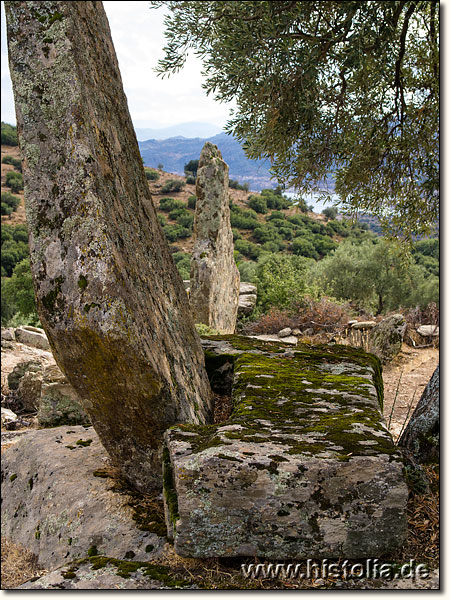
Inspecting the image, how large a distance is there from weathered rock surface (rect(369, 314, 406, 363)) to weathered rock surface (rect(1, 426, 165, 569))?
756 centimetres

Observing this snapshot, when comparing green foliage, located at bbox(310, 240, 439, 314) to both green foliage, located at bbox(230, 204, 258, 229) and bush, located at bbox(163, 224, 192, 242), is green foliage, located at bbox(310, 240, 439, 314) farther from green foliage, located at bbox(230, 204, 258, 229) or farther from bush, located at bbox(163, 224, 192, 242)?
green foliage, located at bbox(230, 204, 258, 229)

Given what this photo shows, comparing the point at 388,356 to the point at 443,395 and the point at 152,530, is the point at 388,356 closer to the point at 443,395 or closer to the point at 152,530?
the point at 443,395

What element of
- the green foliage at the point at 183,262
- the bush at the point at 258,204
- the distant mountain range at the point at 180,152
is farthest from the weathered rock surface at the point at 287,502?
the distant mountain range at the point at 180,152

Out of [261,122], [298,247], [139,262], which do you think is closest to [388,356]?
[261,122]

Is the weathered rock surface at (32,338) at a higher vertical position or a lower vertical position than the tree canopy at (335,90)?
lower

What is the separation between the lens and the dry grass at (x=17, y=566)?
3773 mm

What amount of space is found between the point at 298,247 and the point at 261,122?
3532 centimetres

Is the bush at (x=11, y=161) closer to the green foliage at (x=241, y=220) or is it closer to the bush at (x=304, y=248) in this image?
the green foliage at (x=241, y=220)

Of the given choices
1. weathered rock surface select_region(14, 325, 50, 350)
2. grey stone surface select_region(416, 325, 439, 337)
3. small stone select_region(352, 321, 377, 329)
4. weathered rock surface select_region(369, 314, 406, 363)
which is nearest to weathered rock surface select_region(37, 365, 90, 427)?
weathered rock surface select_region(14, 325, 50, 350)

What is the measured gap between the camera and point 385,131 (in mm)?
7574

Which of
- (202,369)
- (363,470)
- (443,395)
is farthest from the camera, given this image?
(202,369)

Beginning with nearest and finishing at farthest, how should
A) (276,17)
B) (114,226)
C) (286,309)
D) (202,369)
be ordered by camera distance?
(114,226) < (202,369) < (276,17) < (286,309)

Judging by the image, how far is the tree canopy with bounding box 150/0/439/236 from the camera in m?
5.64

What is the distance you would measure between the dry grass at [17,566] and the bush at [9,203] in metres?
51.3
